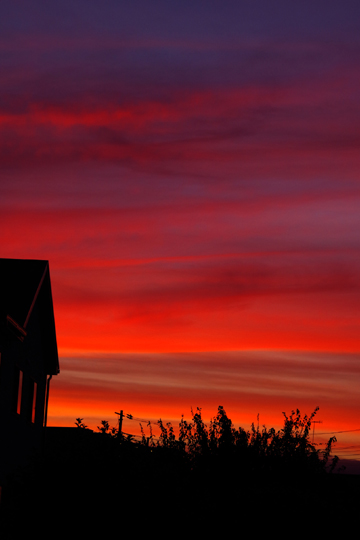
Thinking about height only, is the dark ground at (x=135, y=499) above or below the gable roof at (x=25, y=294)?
below

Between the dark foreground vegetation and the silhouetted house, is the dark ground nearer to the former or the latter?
the dark foreground vegetation

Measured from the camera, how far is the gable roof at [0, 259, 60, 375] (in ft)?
74.4

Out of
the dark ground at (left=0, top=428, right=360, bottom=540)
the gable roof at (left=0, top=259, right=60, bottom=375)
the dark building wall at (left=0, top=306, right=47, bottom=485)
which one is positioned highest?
the gable roof at (left=0, top=259, right=60, bottom=375)

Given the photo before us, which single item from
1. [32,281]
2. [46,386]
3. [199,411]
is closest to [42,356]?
[46,386]

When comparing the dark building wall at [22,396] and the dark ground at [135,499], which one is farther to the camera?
the dark building wall at [22,396]

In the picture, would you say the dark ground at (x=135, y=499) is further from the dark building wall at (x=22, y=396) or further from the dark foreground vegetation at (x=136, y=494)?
the dark building wall at (x=22, y=396)

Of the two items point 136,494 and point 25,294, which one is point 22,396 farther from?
point 136,494

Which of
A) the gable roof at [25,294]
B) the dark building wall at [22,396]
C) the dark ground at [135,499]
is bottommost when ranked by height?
the dark ground at [135,499]

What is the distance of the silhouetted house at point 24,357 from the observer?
872 inches

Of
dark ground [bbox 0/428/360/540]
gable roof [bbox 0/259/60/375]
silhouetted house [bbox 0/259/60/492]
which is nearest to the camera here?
dark ground [bbox 0/428/360/540]

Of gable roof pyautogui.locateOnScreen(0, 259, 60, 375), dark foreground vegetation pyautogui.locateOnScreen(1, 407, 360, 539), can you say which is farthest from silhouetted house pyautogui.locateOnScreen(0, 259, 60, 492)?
dark foreground vegetation pyautogui.locateOnScreen(1, 407, 360, 539)

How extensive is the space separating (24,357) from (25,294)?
2.48m

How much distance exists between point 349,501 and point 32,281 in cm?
1243

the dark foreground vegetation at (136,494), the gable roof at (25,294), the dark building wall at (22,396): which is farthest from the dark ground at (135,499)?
the gable roof at (25,294)
